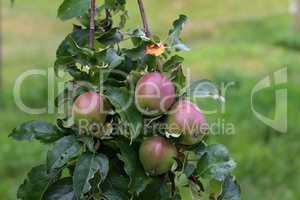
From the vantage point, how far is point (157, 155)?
744 millimetres

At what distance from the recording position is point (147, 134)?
2.56ft

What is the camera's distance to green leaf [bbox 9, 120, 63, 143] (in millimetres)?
866

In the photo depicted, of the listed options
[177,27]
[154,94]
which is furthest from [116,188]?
[177,27]

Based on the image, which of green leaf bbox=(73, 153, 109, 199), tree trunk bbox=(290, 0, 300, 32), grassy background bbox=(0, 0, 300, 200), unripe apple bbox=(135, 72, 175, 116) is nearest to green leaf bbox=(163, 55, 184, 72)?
unripe apple bbox=(135, 72, 175, 116)

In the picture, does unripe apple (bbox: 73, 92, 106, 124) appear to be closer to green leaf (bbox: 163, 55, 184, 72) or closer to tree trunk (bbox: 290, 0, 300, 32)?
green leaf (bbox: 163, 55, 184, 72)

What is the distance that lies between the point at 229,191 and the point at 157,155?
0.15 metres

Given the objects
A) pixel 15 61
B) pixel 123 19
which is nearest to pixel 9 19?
pixel 15 61

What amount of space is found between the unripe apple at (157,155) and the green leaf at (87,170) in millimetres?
51

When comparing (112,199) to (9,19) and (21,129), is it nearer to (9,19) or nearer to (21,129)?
(21,129)

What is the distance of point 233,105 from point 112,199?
310cm

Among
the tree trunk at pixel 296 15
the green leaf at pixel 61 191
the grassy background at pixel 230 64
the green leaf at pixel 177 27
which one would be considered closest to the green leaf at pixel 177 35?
the green leaf at pixel 177 27

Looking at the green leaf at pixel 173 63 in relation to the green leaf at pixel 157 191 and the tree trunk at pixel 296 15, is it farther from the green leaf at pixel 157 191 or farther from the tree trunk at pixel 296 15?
the tree trunk at pixel 296 15

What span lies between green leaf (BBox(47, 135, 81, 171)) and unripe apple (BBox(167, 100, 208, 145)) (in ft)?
0.43

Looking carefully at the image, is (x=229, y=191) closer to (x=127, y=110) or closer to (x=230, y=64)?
(x=127, y=110)
